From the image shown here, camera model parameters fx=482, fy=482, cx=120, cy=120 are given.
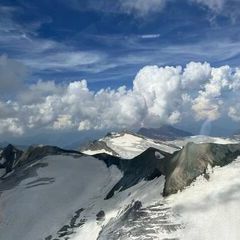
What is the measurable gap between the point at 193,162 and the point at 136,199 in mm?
17544

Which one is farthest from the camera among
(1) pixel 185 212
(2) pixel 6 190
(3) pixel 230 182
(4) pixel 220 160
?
(2) pixel 6 190

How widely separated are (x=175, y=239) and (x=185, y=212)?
34.7 feet

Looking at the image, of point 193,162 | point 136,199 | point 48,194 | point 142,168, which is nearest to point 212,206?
point 193,162

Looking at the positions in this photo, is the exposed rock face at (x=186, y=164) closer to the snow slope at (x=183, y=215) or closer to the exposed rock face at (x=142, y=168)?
the exposed rock face at (x=142, y=168)

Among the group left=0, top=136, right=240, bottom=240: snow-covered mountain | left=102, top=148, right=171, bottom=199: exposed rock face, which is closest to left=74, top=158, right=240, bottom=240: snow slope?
left=0, top=136, right=240, bottom=240: snow-covered mountain

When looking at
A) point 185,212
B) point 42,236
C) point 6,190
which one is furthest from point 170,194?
point 6,190

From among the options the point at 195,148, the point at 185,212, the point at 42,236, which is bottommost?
the point at 42,236

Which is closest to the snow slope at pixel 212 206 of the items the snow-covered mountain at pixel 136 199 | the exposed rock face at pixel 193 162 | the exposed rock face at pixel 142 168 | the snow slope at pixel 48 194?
the snow-covered mountain at pixel 136 199

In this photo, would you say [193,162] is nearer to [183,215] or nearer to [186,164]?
[186,164]

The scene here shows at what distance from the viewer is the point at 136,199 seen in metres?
124

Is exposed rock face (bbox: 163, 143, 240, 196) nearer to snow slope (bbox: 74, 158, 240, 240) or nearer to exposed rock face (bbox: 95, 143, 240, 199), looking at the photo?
exposed rock face (bbox: 95, 143, 240, 199)

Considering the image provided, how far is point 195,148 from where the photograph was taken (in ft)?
427

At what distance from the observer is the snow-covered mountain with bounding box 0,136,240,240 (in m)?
105

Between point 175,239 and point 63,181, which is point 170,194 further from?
point 63,181
